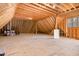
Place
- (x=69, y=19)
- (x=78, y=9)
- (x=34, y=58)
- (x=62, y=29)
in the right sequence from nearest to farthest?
1. (x=34, y=58)
2. (x=78, y=9)
3. (x=69, y=19)
4. (x=62, y=29)

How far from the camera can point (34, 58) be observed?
942mm

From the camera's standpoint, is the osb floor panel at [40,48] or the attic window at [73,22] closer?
the osb floor panel at [40,48]

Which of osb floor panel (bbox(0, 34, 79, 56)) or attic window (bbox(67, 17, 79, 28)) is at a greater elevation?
attic window (bbox(67, 17, 79, 28))

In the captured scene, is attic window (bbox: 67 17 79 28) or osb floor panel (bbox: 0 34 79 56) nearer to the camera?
osb floor panel (bbox: 0 34 79 56)

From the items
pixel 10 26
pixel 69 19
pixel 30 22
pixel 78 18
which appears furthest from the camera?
pixel 30 22

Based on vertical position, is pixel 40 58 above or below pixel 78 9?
below

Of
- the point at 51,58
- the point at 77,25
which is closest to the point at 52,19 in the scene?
the point at 77,25

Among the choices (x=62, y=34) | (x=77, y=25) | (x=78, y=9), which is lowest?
(x=62, y=34)

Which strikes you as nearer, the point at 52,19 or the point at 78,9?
the point at 78,9

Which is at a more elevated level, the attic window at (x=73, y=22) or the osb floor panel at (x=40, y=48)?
the attic window at (x=73, y=22)

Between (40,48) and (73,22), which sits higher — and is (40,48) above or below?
below

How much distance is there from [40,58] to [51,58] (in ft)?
0.30

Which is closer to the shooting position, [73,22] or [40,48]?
[40,48]

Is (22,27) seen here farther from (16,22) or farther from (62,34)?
(62,34)
